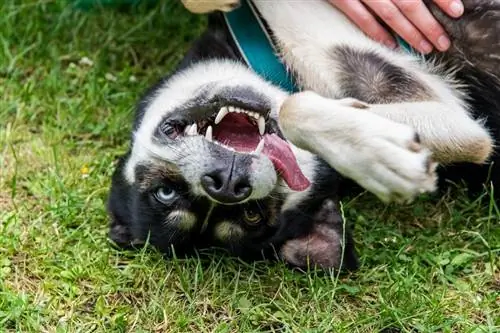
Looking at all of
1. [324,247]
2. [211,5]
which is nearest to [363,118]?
[324,247]

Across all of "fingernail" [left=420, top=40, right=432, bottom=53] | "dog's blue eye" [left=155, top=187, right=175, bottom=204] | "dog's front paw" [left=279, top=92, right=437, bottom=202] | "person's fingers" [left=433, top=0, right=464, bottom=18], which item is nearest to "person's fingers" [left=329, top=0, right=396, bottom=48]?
"fingernail" [left=420, top=40, right=432, bottom=53]

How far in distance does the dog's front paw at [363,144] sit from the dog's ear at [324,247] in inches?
19.7

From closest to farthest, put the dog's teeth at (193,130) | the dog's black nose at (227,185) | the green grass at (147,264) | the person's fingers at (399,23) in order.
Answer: the dog's black nose at (227,185) < the green grass at (147,264) < the dog's teeth at (193,130) < the person's fingers at (399,23)

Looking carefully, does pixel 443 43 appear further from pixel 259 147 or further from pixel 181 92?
pixel 181 92

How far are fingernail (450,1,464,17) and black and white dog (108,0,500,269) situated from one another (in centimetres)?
5

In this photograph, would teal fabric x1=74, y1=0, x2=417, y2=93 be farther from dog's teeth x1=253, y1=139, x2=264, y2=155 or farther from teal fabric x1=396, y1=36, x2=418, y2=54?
dog's teeth x1=253, y1=139, x2=264, y2=155

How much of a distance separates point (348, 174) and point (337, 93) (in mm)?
682

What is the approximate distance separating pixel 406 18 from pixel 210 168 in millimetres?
1139

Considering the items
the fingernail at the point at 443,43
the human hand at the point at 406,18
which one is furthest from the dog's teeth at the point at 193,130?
the fingernail at the point at 443,43

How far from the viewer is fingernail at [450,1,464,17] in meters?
3.69

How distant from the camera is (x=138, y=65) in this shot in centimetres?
511

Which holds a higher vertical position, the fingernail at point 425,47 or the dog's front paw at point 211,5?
the fingernail at point 425,47

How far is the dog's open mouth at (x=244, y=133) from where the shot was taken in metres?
3.51

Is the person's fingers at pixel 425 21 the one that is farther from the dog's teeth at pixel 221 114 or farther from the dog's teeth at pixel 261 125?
the dog's teeth at pixel 221 114
